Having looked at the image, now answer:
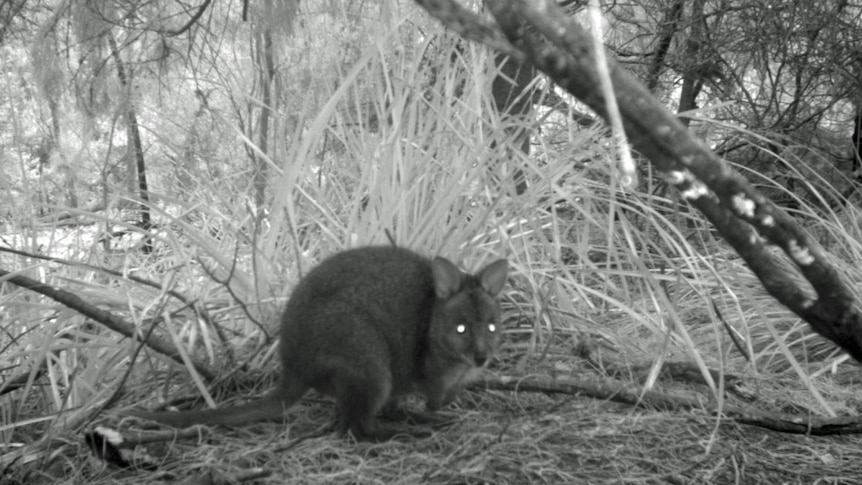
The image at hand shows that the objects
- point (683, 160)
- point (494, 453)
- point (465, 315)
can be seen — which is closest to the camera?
point (683, 160)

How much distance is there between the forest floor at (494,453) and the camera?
2.19m

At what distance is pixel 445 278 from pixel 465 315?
0.13 m

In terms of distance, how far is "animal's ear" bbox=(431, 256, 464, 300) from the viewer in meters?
2.50

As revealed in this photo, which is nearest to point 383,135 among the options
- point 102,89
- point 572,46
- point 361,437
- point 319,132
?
point 319,132

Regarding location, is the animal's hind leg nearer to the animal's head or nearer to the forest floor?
the forest floor

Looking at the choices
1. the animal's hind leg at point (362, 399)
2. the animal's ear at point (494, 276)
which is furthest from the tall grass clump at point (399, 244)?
the animal's hind leg at point (362, 399)

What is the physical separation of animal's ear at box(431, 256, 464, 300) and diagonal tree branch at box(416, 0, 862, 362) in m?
1.04

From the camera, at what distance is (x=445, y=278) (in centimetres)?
253

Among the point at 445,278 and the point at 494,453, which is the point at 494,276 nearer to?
the point at 445,278

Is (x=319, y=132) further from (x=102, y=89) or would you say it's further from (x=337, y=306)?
(x=102, y=89)

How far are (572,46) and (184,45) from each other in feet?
12.9

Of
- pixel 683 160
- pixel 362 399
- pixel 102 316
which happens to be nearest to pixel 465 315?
pixel 362 399

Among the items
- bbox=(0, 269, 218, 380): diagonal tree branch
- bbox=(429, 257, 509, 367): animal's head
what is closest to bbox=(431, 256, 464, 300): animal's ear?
bbox=(429, 257, 509, 367): animal's head

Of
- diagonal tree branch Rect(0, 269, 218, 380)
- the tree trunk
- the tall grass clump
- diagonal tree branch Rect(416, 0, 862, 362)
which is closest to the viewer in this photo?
diagonal tree branch Rect(416, 0, 862, 362)
